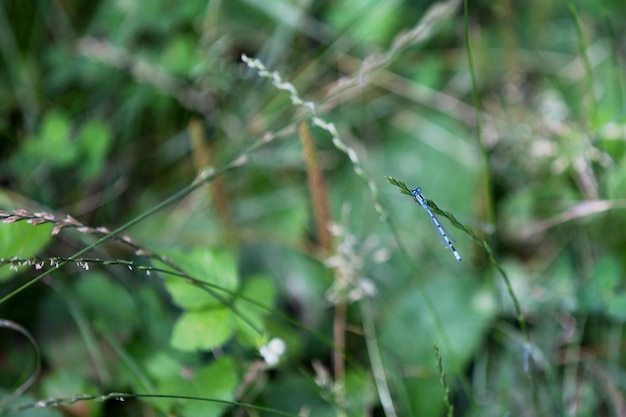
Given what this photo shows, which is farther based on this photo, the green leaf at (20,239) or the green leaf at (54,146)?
the green leaf at (54,146)

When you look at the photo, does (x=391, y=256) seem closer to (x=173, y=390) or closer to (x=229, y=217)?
(x=229, y=217)

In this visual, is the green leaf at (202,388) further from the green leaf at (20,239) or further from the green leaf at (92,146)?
the green leaf at (92,146)

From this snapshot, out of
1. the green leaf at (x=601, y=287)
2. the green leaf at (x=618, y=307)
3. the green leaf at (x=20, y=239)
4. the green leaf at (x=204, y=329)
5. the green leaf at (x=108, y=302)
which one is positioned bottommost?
the green leaf at (x=618, y=307)

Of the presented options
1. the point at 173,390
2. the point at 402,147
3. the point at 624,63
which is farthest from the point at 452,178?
the point at 173,390

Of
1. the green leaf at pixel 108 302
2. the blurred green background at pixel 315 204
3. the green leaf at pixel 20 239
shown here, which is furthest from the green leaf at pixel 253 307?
the green leaf at pixel 20 239

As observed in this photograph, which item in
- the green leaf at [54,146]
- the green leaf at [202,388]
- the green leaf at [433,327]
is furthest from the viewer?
the green leaf at [54,146]

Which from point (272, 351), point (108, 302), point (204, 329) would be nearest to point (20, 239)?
point (108, 302)

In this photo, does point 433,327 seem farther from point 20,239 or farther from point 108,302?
point 20,239
